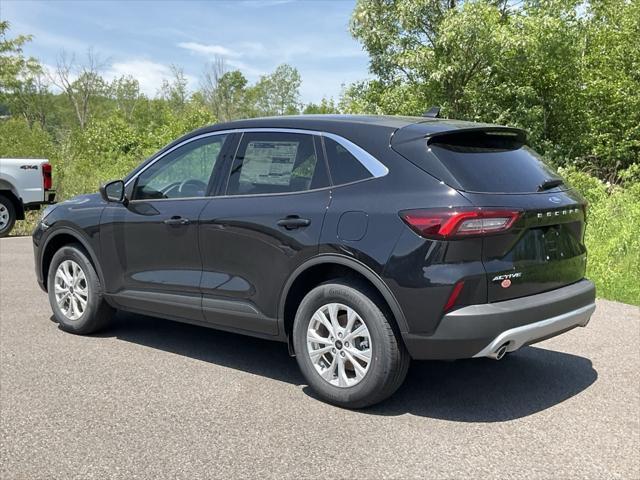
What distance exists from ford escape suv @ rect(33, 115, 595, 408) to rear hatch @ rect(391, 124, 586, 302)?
1 cm

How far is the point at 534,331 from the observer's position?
151 inches

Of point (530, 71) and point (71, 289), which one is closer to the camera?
point (71, 289)

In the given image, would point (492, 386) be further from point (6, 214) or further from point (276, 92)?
point (276, 92)

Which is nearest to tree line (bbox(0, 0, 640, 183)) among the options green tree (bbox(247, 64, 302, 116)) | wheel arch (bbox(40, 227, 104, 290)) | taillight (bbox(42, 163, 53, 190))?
taillight (bbox(42, 163, 53, 190))

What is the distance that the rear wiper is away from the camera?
413 cm

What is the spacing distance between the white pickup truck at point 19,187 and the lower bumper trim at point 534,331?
12.1 metres

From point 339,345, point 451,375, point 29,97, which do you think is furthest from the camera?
point 29,97

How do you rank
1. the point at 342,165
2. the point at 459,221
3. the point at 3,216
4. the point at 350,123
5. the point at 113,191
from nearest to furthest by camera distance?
the point at 459,221
the point at 342,165
the point at 350,123
the point at 113,191
the point at 3,216

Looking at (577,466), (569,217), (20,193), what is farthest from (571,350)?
(20,193)

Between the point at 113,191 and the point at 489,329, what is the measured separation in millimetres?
3302

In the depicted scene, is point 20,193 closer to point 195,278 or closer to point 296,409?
point 195,278

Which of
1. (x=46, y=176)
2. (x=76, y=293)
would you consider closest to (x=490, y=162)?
(x=76, y=293)

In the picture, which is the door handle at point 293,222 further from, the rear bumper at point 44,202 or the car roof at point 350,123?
the rear bumper at point 44,202

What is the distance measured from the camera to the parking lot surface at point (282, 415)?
130 inches
